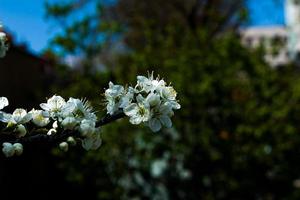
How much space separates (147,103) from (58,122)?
24 centimetres

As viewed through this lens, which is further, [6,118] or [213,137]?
[213,137]

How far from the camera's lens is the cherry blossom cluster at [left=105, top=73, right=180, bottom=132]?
1.43 m

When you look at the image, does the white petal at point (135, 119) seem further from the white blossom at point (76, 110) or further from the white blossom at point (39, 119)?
the white blossom at point (39, 119)

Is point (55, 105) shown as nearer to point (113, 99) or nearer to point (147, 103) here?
point (113, 99)

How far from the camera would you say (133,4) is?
12539 millimetres

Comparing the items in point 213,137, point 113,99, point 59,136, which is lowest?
point 59,136

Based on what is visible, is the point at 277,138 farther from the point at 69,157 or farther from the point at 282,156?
the point at 69,157

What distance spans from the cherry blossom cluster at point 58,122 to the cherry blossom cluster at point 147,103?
7 cm

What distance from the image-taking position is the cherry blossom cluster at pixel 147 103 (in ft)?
4.68

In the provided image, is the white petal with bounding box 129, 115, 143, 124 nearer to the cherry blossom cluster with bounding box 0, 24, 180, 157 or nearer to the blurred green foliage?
the cherry blossom cluster with bounding box 0, 24, 180, 157

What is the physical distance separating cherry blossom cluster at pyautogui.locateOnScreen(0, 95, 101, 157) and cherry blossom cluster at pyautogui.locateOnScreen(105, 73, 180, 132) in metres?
0.07

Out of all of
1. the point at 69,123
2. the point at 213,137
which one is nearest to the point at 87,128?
the point at 69,123

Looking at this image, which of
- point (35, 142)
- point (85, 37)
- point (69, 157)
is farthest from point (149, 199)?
point (35, 142)

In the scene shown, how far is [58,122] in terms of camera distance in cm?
149
